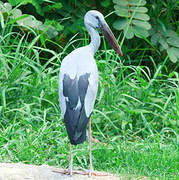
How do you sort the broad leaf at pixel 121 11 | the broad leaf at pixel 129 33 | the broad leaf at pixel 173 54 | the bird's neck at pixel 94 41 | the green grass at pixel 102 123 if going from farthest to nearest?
the broad leaf at pixel 173 54 → the broad leaf at pixel 121 11 → the broad leaf at pixel 129 33 → the green grass at pixel 102 123 → the bird's neck at pixel 94 41

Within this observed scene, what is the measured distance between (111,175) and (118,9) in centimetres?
286

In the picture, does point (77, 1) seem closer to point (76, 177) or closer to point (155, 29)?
point (155, 29)

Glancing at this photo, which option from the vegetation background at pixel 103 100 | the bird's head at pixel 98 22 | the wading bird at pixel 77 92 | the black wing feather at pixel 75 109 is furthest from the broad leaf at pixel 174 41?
the black wing feather at pixel 75 109

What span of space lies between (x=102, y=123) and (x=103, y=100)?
1.07ft

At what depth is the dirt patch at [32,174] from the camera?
3758mm

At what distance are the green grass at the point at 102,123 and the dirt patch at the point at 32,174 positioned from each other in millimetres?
373

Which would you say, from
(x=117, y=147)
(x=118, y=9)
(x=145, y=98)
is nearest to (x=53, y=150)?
(x=117, y=147)

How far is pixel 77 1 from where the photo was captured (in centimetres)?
672

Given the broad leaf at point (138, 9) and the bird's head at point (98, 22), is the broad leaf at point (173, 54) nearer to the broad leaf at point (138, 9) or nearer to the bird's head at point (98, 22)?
the broad leaf at point (138, 9)

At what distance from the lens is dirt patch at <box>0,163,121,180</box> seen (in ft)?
12.3

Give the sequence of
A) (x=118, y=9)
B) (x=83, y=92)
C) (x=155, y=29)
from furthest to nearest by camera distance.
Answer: (x=155, y=29) → (x=118, y=9) → (x=83, y=92)

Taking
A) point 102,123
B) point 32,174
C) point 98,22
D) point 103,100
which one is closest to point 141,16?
point 103,100

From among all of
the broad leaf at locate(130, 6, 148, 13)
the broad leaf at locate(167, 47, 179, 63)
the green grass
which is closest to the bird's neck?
the green grass

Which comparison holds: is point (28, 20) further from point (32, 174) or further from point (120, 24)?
point (32, 174)
